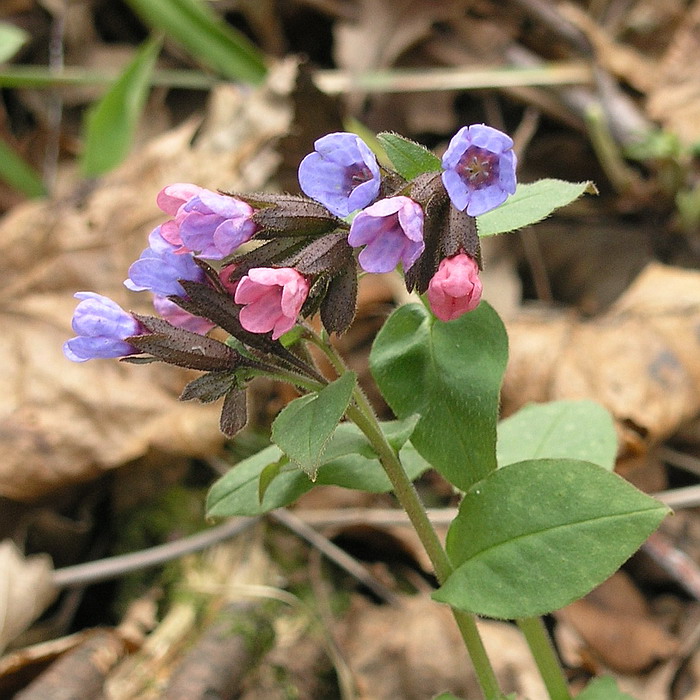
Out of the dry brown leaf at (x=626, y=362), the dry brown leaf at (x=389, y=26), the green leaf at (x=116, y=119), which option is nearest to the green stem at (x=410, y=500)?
the dry brown leaf at (x=626, y=362)

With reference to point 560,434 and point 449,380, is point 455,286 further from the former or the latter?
point 560,434

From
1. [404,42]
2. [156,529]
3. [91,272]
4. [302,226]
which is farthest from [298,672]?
[404,42]

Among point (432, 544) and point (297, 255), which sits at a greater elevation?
point (297, 255)

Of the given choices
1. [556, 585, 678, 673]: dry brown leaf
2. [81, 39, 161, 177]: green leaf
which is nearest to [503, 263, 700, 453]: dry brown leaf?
[556, 585, 678, 673]: dry brown leaf

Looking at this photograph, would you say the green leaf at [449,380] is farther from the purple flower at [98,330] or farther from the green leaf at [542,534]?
the purple flower at [98,330]

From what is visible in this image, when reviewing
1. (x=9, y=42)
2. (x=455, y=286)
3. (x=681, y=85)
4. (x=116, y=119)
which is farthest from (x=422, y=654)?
(x=681, y=85)

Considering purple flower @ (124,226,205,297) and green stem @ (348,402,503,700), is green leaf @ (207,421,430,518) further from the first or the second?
purple flower @ (124,226,205,297)

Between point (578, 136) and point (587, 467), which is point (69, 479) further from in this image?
point (578, 136)
